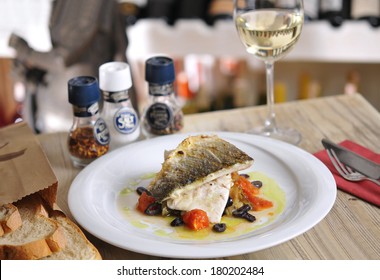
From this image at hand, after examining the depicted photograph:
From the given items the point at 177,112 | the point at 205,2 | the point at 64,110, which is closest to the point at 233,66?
the point at 205,2

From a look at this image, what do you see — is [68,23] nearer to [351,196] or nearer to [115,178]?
[115,178]

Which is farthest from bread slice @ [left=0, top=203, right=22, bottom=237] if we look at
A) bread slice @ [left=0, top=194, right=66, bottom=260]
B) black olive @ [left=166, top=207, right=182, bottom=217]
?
black olive @ [left=166, top=207, right=182, bottom=217]

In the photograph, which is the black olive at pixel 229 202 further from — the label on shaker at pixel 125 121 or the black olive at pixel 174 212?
the label on shaker at pixel 125 121

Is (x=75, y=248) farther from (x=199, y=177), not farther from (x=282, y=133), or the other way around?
(x=282, y=133)

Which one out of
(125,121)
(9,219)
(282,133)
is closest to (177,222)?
(9,219)

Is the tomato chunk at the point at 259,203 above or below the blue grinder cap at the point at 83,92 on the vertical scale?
below

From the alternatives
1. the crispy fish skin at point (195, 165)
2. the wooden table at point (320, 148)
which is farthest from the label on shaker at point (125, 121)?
the crispy fish skin at point (195, 165)
